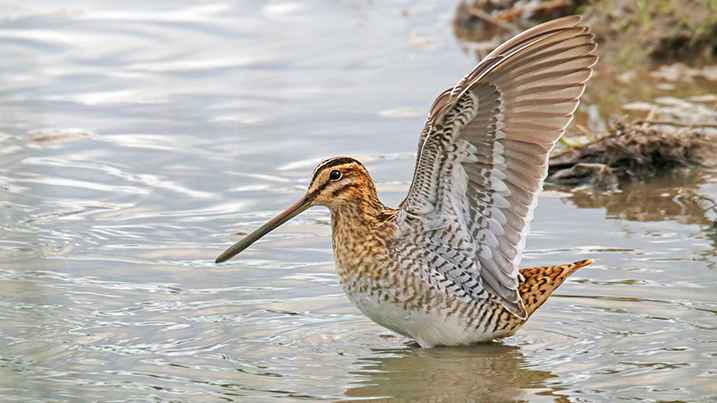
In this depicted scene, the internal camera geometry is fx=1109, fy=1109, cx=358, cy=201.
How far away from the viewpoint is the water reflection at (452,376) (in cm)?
455

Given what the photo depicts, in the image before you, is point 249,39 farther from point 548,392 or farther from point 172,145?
point 548,392

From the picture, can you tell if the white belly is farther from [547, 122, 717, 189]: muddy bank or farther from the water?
[547, 122, 717, 189]: muddy bank

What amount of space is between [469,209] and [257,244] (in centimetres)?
181

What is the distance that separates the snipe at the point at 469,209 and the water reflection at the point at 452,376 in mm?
141

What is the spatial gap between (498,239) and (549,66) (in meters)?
0.86

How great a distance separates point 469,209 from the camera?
518 cm

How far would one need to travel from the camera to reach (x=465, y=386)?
15.3ft

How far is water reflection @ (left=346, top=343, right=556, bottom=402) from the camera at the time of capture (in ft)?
14.9

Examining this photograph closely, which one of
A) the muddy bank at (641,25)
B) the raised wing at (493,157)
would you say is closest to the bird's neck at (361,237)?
the raised wing at (493,157)

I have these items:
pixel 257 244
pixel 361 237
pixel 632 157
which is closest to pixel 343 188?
pixel 361 237

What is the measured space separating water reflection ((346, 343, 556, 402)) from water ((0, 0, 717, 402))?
0.01 m

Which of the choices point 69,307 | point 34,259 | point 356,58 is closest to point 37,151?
point 34,259

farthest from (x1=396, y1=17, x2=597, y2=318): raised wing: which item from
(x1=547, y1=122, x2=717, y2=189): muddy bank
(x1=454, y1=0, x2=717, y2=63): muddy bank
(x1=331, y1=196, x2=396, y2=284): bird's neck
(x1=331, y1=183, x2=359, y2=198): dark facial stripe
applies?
(x1=454, y1=0, x2=717, y2=63): muddy bank

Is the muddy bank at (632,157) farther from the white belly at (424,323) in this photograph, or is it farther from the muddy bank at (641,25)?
the muddy bank at (641,25)
